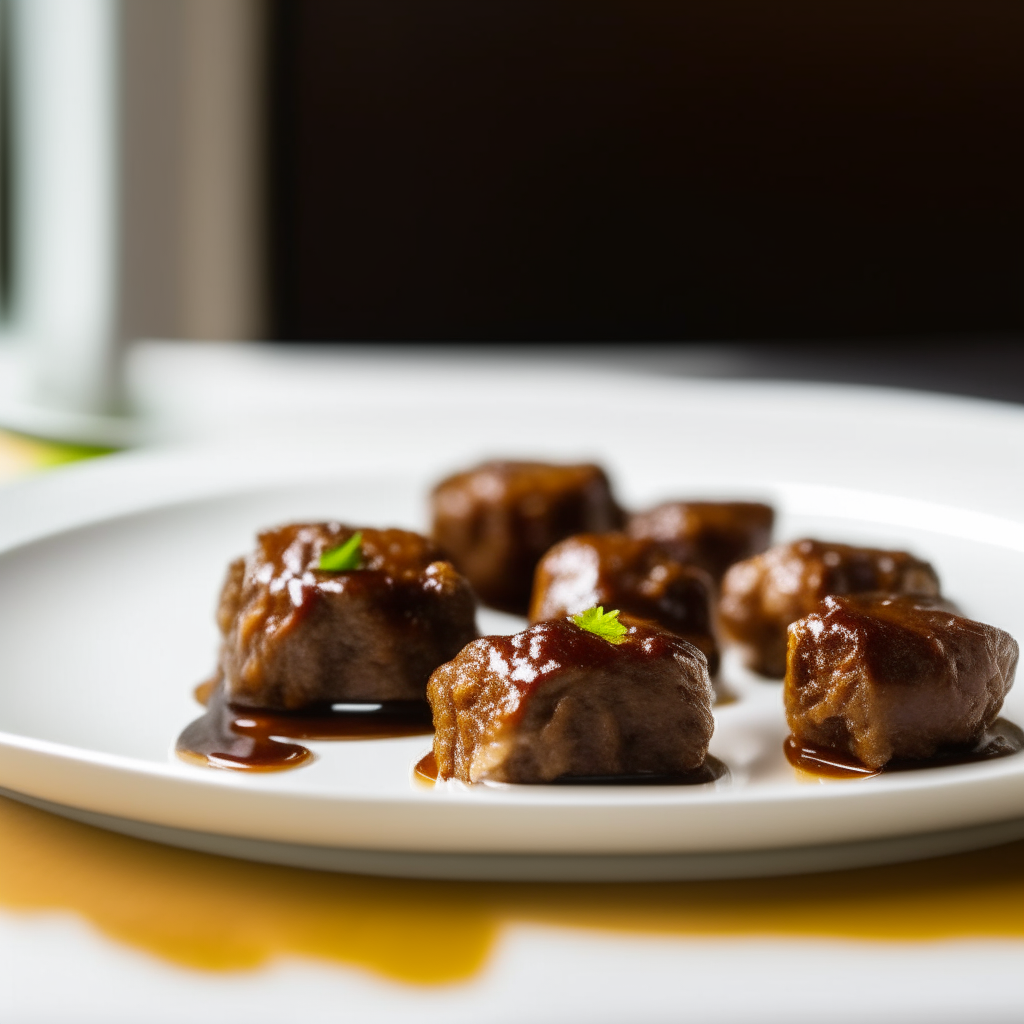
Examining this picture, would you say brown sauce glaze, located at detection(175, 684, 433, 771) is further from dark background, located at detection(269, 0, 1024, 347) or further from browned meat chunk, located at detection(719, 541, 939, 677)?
dark background, located at detection(269, 0, 1024, 347)

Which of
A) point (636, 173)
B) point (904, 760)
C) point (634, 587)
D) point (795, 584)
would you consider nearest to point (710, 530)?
point (795, 584)

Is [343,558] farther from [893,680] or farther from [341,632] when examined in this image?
[893,680]

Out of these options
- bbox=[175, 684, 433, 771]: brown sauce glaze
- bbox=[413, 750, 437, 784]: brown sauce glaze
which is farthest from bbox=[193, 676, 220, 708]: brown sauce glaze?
bbox=[413, 750, 437, 784]: brown sauce glaze

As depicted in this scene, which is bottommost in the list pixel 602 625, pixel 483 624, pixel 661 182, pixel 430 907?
pixel 430 907

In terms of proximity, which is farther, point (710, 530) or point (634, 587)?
point (710, 530)

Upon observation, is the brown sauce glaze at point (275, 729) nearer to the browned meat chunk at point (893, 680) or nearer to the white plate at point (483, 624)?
the white plate at point (483, 624)

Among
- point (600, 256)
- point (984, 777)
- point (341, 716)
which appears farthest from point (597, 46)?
point (984, 777)

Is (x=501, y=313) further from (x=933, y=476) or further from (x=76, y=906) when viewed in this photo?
(x=76, y=906)
